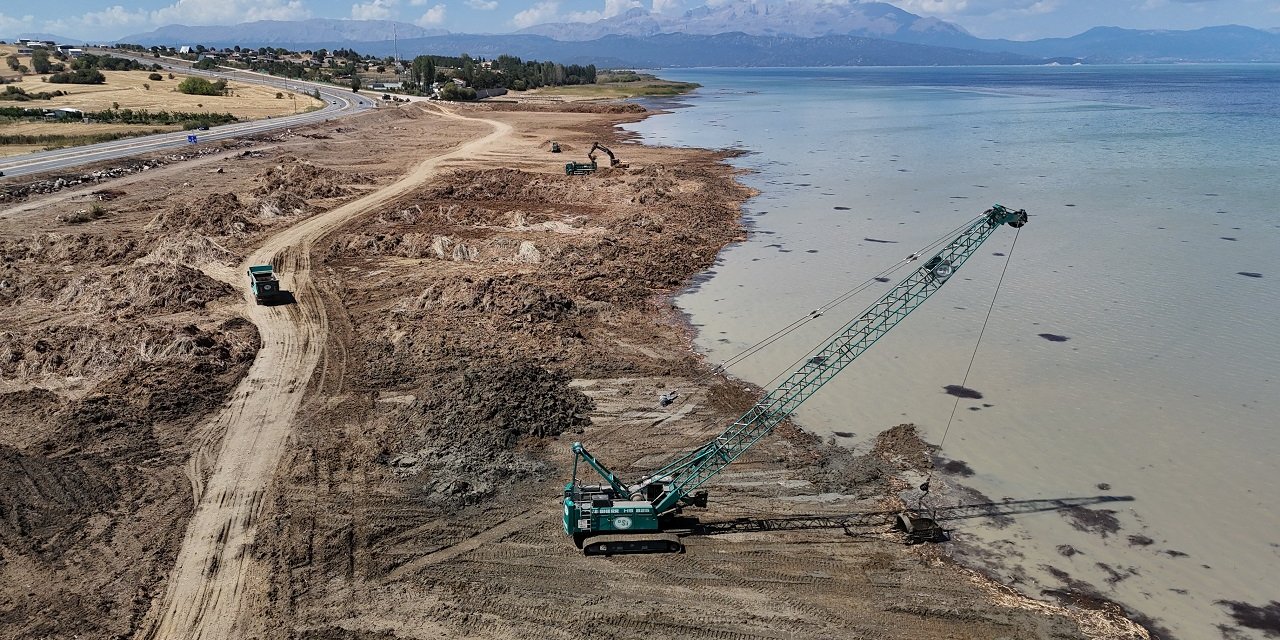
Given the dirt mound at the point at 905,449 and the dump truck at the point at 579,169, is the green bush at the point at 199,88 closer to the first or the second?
the dump truck at the point at 579,169

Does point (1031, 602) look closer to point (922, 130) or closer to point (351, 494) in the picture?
point (351, 494)

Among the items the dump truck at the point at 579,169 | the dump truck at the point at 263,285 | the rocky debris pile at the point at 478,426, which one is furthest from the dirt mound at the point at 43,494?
the dump truck at the point at 579,169

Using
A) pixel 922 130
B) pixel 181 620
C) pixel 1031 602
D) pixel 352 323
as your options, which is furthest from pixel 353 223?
pixel 922 130

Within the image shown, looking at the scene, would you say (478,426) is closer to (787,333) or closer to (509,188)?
(787,333)

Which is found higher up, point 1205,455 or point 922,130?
point 922,130

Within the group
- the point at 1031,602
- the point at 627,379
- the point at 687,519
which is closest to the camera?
the point at 1031,602

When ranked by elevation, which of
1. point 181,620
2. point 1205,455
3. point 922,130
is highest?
point 922,130
